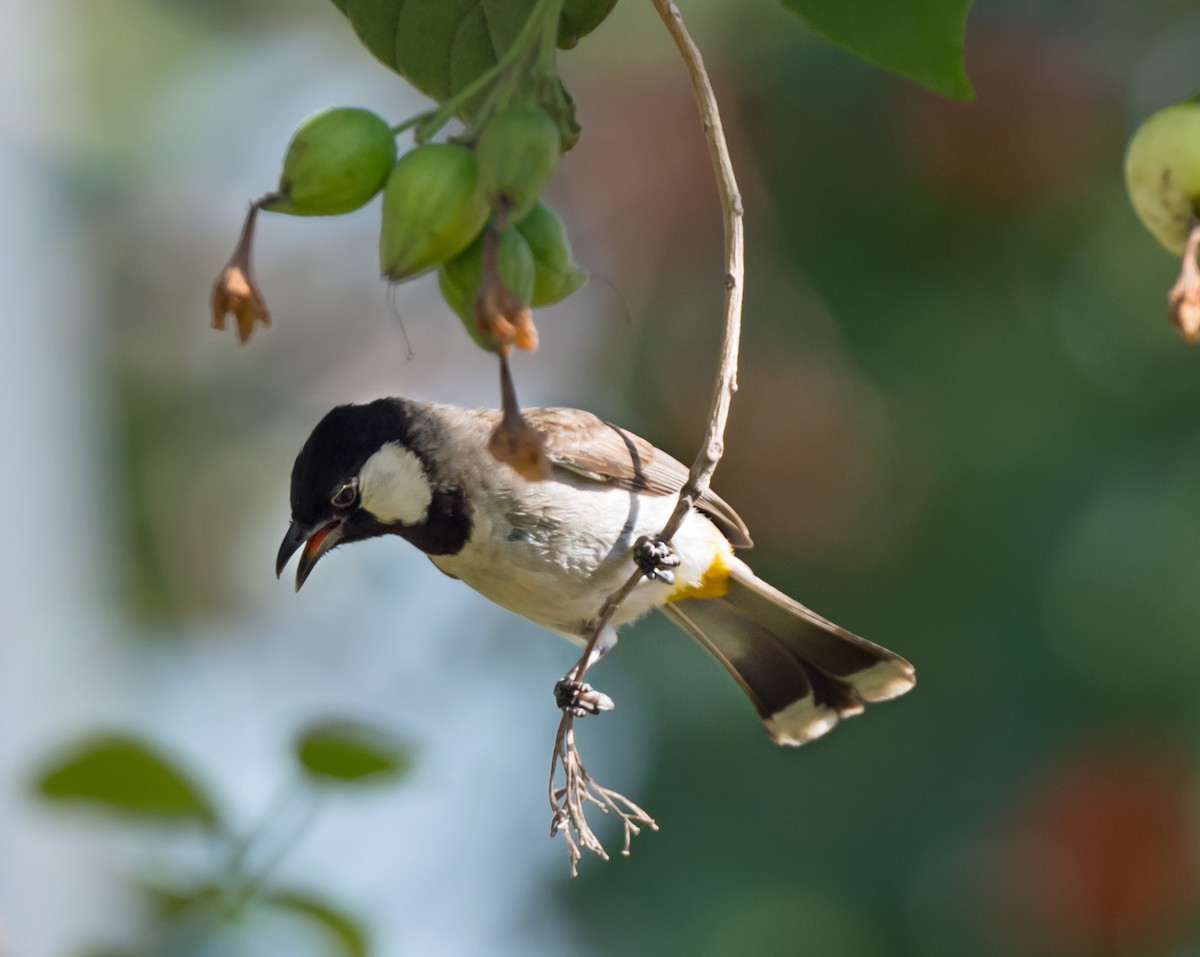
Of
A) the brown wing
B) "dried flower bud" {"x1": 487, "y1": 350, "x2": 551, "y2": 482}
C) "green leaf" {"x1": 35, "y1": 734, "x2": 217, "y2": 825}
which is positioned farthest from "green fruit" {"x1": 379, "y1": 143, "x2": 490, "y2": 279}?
the brown wing

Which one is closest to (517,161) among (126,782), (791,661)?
(126,782)

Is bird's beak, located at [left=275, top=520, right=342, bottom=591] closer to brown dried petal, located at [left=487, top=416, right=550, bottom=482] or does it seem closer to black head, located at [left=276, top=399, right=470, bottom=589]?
black head, located at [left=276, top=399, right=470, bottom=589]

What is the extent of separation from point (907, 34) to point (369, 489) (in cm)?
171

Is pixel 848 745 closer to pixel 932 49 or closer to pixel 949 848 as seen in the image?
pixel 949 848

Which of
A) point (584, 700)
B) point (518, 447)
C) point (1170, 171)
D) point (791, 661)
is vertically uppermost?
point (1170, 171)

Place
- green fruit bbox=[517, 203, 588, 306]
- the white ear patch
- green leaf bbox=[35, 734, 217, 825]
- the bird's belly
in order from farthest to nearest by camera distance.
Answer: the white ear patch → the bird's belly → green leaf bbox=[35, 734, 217, 825] → green fruit bbox=[517, 203, 588, 306]

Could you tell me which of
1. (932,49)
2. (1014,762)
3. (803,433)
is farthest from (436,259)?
(1014,762)

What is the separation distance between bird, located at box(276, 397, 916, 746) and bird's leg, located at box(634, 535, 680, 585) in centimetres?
1

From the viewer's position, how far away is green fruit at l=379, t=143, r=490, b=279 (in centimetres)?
98

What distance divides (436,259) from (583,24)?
1.23ft

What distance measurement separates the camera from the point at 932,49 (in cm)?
95

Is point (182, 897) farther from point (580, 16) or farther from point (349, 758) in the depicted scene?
point (580, 16)

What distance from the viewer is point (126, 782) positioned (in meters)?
1.39

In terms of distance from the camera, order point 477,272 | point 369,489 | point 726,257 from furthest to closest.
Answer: point 369,489 < point 726,257 < point 477,272
